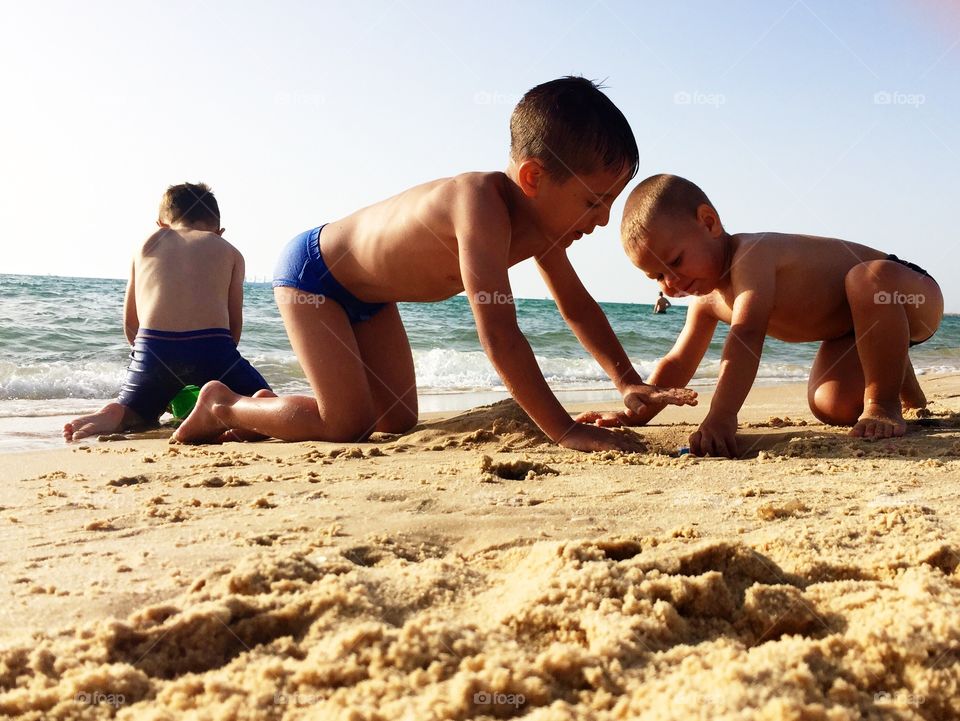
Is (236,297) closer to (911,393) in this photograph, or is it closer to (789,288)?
(789,288)

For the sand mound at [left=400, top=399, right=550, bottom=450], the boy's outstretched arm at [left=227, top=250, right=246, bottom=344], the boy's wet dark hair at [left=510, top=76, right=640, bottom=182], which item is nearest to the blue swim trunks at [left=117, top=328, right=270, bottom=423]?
the boy's outstretched arm at [left=227, top=250, right=246, bottom=344]

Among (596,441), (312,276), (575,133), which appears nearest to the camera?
(596,441)

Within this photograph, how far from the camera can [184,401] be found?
13.4 feet

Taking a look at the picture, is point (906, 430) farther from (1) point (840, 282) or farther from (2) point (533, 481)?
(2) point (533, 481)

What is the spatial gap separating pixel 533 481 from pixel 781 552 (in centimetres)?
89

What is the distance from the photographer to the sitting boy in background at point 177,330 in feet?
13.4

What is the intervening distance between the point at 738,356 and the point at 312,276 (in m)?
1.81

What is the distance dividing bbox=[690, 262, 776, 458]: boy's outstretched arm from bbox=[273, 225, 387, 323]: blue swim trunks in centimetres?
Result: 160

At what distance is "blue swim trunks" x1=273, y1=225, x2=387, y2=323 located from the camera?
11.7ft

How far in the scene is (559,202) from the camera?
2961 mm

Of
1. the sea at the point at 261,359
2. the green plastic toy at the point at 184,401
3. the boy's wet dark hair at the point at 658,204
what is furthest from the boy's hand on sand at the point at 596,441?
the sea at the point at 261,359

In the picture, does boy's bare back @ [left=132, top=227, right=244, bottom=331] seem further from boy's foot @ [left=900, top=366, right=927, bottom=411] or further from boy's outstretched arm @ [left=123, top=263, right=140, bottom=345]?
boy's foot @ [left=900, top=366, right=927, bottom=411]

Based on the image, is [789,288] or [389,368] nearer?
[789,288]

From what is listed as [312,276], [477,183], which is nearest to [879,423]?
[477,183]
